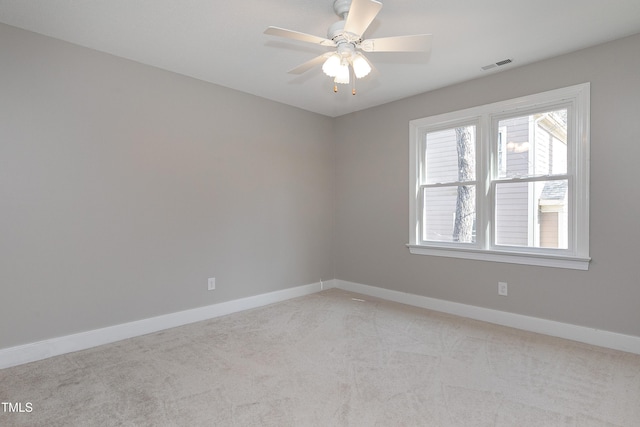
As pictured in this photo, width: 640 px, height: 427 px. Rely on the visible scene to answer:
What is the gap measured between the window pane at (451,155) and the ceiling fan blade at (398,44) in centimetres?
189

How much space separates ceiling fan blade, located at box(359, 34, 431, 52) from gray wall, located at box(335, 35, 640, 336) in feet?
5.80

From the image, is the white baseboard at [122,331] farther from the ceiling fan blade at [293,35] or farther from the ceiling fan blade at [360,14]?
the ceiling fan blade at [360,14]

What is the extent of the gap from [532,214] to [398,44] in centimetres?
222

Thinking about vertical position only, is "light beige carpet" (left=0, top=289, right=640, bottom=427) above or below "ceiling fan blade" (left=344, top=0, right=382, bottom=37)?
below

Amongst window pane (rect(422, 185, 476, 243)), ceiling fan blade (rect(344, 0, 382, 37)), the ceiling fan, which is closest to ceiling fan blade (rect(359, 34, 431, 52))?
the ceiling fan

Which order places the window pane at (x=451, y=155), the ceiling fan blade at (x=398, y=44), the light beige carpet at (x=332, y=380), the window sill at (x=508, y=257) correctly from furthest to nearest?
the window pane at (x=451, y=155)
the window sill at (x=508, y=257)
the ceiling fan blade at (x=398, y=44)
the light beige carpet at (x=332, y=380)

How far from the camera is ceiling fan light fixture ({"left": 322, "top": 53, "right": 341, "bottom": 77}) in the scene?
2205mm

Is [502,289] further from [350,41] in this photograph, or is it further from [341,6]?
[341,6]

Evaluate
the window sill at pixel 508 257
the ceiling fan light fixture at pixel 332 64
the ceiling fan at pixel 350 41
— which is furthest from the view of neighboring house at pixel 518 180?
the ceiling fan light fixture at pixel 332 64

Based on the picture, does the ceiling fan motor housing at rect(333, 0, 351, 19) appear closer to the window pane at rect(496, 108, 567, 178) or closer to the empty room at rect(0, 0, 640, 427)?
the empty room at rect(0, 0, 640, 427)

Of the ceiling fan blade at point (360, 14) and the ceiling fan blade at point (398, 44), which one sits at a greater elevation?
the ceiling fan blade at point (360, 14)

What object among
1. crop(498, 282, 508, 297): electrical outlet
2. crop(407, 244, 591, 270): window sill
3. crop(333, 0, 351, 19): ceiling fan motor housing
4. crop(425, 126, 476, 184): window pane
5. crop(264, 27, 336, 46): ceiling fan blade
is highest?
crop(333, 0, 351, 19): ceiling fan motor housing

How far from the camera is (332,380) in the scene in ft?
7.51

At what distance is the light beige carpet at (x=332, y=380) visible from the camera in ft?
6.22
